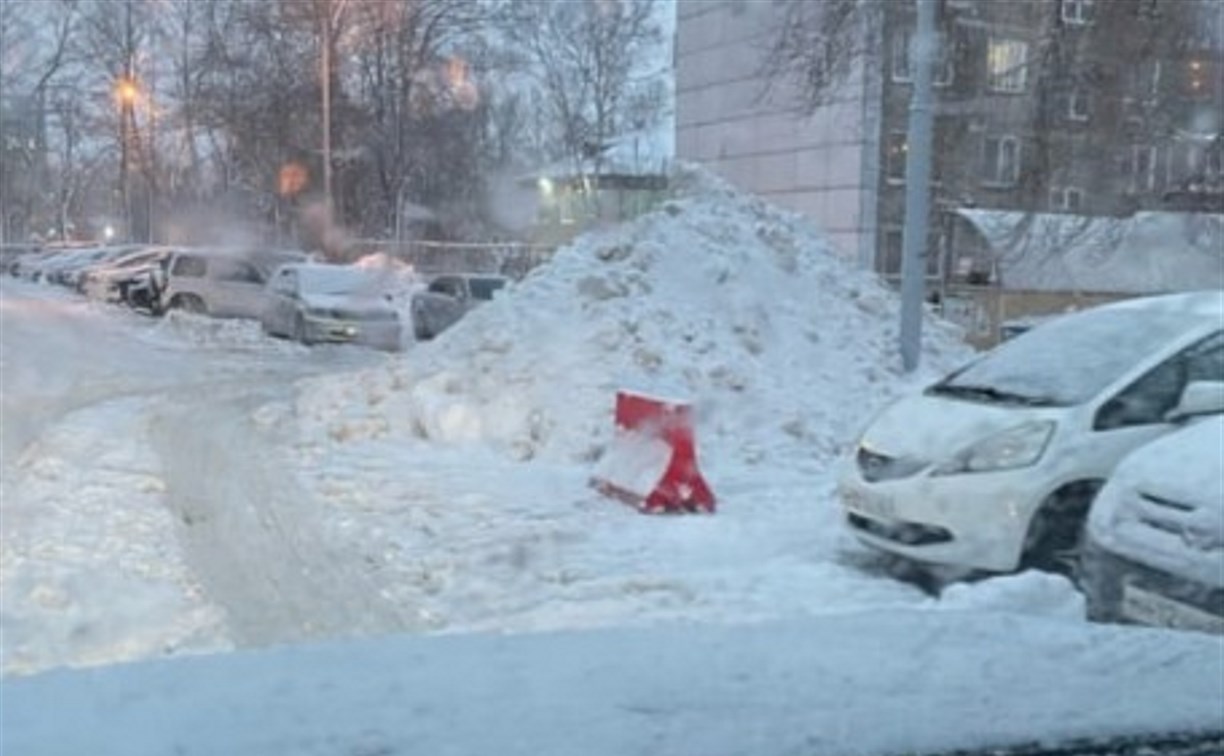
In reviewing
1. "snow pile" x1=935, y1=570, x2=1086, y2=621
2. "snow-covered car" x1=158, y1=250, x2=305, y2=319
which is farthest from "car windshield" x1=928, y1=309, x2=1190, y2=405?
"snow-covered car" x1=158, y1=250, x2=305, y2=319

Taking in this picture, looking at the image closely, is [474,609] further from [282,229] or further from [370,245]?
[282,229]

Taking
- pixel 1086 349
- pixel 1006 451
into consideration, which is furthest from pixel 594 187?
pixel 1006 451

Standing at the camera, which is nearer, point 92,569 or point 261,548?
point 92,569

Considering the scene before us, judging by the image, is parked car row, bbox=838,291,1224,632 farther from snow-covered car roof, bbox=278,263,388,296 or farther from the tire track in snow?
snow-covered car roof, bbox=278,263,388,296

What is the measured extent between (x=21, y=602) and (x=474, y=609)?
222cm

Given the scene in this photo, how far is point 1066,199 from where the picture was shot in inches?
942

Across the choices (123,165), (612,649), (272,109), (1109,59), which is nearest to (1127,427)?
(612,649)

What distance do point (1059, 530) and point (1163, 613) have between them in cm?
199

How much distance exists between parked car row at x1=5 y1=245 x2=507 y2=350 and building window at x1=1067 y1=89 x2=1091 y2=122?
918 centimetres

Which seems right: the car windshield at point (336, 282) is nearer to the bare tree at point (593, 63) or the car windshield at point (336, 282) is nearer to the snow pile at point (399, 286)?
the snow pile at point (399, 286)

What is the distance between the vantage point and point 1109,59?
1948 centimetres

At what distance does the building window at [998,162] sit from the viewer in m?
28.4

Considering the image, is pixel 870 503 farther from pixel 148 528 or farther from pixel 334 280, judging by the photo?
pixel 334 280

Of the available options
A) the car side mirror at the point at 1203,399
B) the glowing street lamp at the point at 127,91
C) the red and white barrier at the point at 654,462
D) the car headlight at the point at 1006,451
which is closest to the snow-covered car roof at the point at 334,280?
the red and white barrier at the point at 654,462
